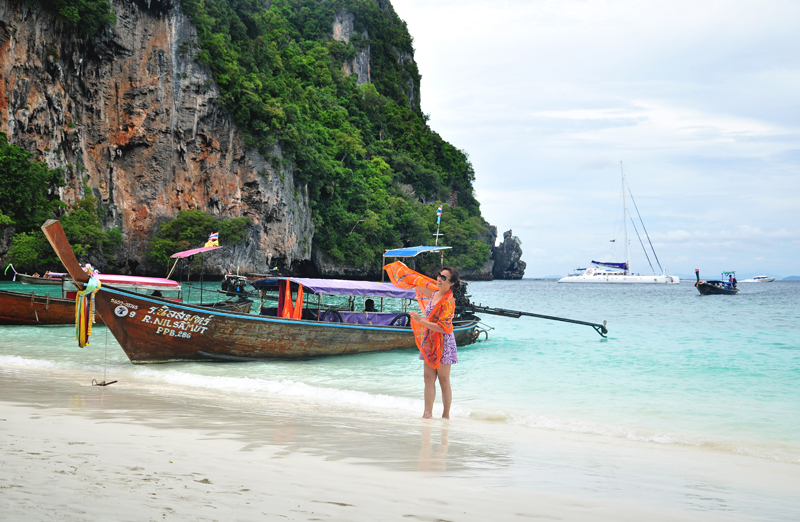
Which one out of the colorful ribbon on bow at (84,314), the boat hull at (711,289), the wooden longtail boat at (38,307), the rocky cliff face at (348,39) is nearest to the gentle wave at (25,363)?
the colorful ribbon on bow at (84,314)

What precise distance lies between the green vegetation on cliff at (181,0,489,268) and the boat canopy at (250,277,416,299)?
33274 mm

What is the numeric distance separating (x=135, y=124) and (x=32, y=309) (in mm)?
25465

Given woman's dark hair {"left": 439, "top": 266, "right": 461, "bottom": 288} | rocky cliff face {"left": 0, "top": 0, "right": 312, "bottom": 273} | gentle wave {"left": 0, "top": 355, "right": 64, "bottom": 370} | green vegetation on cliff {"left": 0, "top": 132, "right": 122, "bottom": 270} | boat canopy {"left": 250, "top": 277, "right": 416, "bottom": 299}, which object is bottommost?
gentle wave {"left": 0, "top": 355, "right": 64, "bottom": 370}

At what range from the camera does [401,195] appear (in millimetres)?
70562

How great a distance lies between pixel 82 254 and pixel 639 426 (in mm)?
32971

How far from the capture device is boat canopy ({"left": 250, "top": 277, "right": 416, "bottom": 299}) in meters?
12.0

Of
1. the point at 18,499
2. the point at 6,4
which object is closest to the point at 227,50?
the point at 6,4

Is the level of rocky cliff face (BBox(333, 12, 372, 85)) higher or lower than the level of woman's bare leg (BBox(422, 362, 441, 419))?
higher

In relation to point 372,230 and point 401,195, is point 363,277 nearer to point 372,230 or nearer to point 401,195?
point 372,230

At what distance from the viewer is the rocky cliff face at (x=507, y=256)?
4198 inches

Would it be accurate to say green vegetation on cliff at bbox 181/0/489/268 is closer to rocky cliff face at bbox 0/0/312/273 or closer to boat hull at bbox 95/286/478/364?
rocky cliff face at bbox 0/0/312/273

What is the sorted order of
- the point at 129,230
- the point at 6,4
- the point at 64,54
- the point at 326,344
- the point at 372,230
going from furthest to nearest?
the point at 372,230
the point at 129,230
the point at 64,54
the point at 6,4
the point at 326,344

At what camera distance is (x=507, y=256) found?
10662 cm

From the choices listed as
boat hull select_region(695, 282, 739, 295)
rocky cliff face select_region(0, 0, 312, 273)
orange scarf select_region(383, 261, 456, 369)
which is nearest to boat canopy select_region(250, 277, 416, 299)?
orange scarf select_region(383, 261, 456, 369)
